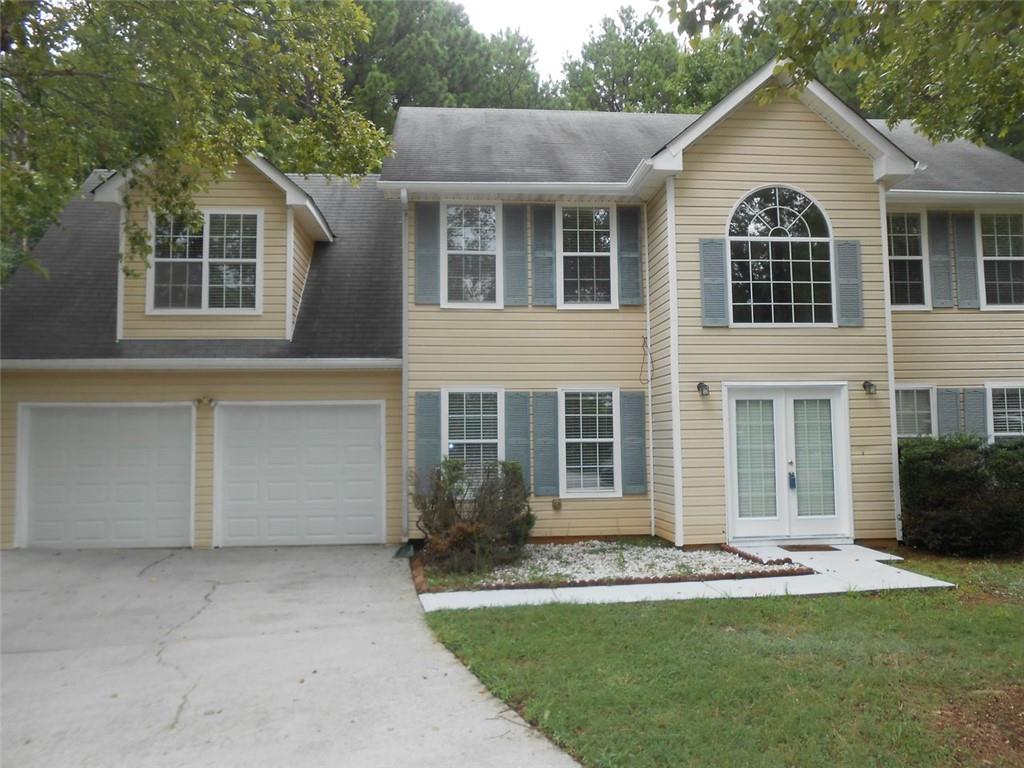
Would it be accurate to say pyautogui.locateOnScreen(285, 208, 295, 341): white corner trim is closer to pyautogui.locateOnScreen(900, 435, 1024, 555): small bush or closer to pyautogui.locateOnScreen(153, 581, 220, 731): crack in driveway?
pyautogui.locateOnScreen(153, 581, 220, 731): crack in driveway

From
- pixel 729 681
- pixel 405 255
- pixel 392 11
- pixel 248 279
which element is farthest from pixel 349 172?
pixel 392 11

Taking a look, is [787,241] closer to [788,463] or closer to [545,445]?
[788,463]

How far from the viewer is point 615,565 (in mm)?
8852

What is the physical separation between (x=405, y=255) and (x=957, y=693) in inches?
330

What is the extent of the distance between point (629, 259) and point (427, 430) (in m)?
3.84

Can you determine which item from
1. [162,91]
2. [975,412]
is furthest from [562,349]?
[975,412]

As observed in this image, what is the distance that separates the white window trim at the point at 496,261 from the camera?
1084 centimetres

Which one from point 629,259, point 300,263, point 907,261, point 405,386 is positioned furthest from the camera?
point 300,263

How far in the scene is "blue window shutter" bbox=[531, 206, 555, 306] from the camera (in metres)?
11.0

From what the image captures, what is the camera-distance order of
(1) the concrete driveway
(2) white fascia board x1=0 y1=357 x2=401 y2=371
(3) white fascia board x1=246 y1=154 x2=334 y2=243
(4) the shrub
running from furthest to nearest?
1. (3) white fascia board x1=246 y1=154 x2=334 y2=243
2. (2) white fascia board x1=0 y1=357 x2=401 y2=371
3. (4) the shrub
4. (1) the concrete driveway

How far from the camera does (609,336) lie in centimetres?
1102

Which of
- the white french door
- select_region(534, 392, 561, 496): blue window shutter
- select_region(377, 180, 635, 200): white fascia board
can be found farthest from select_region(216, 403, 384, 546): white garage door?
the white french door

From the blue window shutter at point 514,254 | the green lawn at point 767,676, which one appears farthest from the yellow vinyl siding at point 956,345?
the blue window shutter at point 514,254

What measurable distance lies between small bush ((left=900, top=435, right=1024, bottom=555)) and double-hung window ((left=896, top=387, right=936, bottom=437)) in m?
1.81
